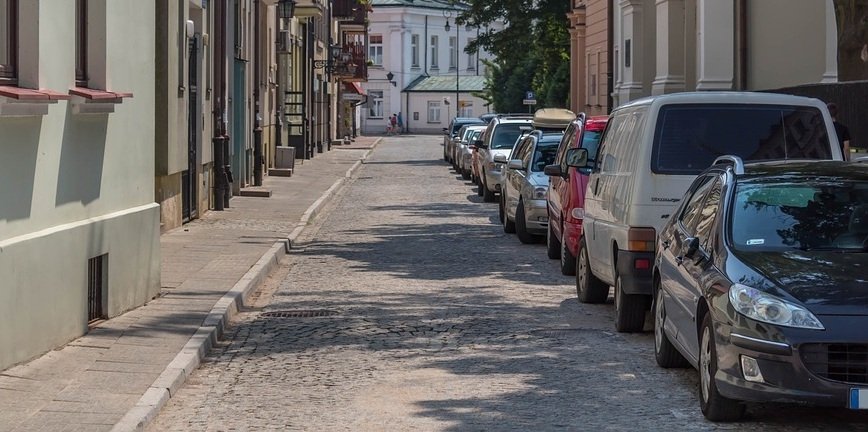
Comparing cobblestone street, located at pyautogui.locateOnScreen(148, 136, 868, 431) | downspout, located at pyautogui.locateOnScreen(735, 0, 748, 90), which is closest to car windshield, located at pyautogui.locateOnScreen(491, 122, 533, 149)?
downspout, located at pyautogui.locateOnScreen(735, 0, 748, 90)

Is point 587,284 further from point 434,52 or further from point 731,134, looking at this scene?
point 434,52

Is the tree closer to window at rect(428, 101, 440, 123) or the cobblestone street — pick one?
the cobblestone street

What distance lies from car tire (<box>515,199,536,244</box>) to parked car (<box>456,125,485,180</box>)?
1907 centimetres

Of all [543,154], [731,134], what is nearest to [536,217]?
[543,154]

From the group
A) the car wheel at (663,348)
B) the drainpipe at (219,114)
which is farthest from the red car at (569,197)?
the drainpipe at (219,114)

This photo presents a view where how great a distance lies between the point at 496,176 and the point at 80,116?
18.4 metres

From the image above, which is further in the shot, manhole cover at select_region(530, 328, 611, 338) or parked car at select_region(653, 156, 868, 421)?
manhole cover at select_region(530, 328, 611, 338)

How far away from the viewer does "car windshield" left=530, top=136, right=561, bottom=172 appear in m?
20.0

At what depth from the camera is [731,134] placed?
11.0m

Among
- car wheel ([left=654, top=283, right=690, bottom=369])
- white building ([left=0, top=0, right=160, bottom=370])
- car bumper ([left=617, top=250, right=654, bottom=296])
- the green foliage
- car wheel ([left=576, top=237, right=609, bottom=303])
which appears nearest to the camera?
white building ([left=0, top=0, right=160, bottom=370])

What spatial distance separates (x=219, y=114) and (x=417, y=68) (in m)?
84.0

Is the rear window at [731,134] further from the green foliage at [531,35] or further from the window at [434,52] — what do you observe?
the window at [434,52]

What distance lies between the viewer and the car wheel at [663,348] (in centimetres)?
938

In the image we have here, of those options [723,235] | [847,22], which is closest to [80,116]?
[723,235]
